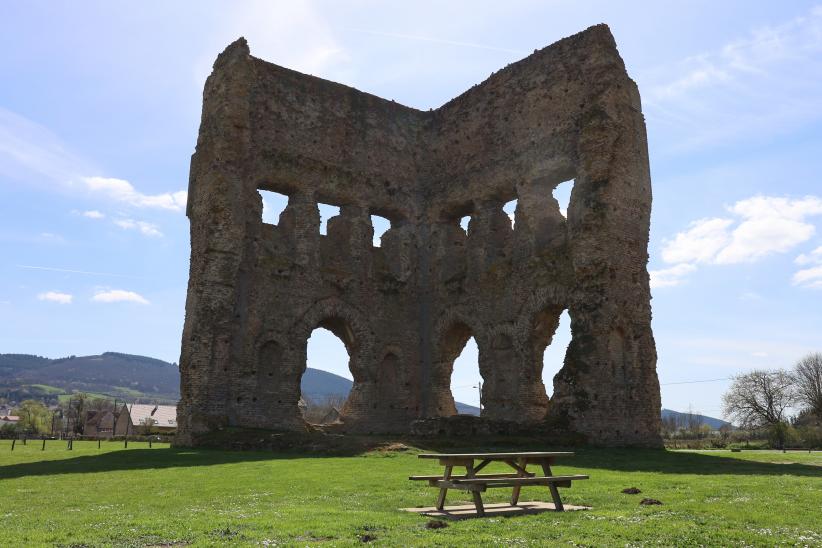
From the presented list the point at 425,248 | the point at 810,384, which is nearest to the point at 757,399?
the point at 810,384

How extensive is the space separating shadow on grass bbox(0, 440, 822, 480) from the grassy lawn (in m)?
0.11

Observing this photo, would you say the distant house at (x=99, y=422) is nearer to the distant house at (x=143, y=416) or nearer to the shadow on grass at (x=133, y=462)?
the distant house at (x=143, y=416)

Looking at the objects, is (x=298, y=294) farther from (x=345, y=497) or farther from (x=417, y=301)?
(x=345, y=497)

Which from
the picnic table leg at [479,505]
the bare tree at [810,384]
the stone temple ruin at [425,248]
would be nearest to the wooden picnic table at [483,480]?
the picnic table leg at [479,505]

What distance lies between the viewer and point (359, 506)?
8.18 m

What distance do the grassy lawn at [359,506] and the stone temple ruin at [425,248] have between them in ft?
20.0

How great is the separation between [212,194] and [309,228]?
11.7 feet

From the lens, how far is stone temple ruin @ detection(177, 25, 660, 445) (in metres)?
→ 20.1

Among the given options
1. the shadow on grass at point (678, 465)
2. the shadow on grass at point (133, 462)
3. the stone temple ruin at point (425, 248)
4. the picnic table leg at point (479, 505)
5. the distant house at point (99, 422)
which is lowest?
the distant house at point (99, 422)

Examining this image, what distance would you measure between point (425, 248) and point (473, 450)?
36.8 ft

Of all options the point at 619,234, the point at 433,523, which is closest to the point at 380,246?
the point at 619,234

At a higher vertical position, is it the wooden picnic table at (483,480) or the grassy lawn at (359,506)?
the wooden picnic table at (483,480)

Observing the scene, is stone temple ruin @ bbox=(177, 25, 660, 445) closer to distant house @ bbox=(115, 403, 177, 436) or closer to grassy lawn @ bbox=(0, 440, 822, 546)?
grassy lawn @ bbox=(0, 440, 822, 546)

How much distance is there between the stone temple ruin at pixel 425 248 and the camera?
2014cm
